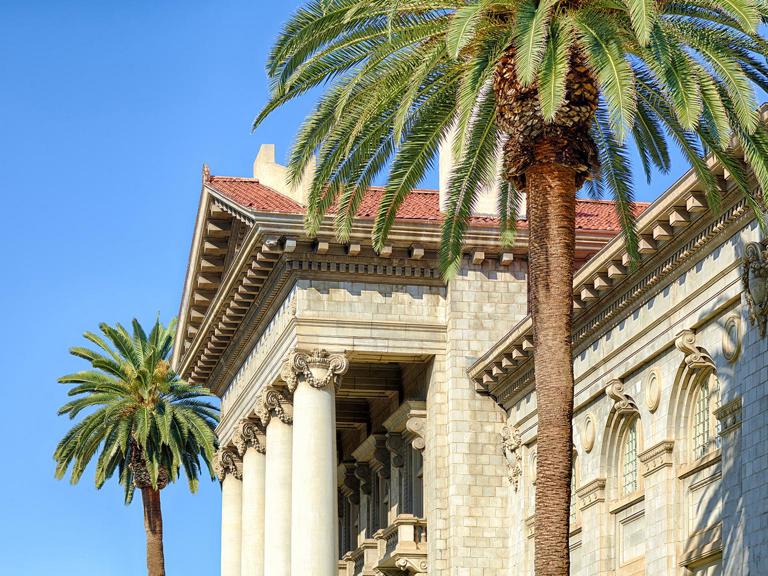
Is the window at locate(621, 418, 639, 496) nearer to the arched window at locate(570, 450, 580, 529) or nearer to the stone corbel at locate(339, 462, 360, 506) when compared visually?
the arched window at locate(570, 450, 580, 529)

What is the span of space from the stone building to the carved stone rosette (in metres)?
0.05

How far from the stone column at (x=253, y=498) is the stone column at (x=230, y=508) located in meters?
2.50

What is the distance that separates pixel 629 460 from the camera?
108 ft

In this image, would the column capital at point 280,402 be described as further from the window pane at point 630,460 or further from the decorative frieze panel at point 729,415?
the decorative frieze panel at point 729,415

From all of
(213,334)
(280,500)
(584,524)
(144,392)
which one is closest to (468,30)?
(584,524)

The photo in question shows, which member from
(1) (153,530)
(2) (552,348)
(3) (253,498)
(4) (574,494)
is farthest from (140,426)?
(2) (552,348)

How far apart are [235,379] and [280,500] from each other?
6841mm

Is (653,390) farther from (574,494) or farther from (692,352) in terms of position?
(574,494)

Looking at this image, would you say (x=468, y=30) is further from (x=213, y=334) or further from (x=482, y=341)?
(x=213, y=334)

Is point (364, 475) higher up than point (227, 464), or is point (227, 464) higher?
point (227, 464)

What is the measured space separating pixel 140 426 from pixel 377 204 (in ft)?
72.7

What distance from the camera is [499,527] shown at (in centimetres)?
3759

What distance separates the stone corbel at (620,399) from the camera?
105 feet

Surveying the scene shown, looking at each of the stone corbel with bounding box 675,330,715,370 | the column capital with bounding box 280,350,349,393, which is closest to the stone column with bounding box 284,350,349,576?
the column capital with bounding box 280,350,349,393
